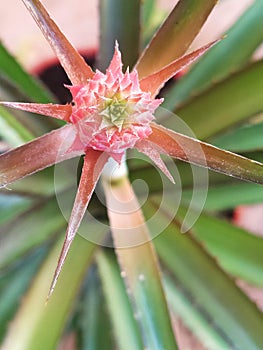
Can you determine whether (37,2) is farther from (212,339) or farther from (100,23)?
(212,339)

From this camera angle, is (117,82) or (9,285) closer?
(117,82)

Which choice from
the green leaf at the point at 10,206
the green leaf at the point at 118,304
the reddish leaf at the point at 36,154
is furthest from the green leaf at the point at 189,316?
the reddish leaf at the point at 36,154

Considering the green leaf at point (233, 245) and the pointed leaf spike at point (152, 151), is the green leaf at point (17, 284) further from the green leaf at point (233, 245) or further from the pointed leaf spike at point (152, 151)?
the pointed leaf spike at point (152, 151)

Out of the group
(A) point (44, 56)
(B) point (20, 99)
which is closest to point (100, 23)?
(B) point (20, 99)

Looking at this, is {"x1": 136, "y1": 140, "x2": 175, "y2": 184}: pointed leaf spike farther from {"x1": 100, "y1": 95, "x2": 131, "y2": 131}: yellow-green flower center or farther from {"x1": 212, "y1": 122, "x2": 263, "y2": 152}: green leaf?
{"x1": 212, "y1": 122, "x2": 263, "y2": 152}: green leaf

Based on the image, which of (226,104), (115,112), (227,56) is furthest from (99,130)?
(227,56)
